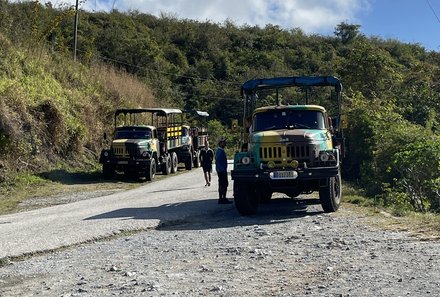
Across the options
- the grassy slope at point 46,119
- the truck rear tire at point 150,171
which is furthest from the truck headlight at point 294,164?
the truck rear tire at point 150,171

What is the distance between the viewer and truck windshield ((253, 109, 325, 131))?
14062 mm

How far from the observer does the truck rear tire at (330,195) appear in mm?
13031

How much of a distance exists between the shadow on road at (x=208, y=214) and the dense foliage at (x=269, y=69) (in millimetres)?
3288

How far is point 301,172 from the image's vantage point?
1270 centimetres

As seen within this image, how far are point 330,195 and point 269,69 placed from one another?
2152 inches

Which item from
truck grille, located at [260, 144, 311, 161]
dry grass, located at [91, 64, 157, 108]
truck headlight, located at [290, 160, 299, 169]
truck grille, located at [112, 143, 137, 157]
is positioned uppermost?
dry grass, located at [91, 64, 157, 108]

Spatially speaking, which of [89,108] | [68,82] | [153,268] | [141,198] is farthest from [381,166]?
[68,82]

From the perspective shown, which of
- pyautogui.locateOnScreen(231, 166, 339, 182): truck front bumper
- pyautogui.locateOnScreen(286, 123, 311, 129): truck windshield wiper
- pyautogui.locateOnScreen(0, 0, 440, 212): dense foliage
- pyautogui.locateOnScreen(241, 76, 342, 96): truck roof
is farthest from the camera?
pyautogui.locateOnScreen(0, 0, 440, 212): dense foliage

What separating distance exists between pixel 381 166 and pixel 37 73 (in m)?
17.5

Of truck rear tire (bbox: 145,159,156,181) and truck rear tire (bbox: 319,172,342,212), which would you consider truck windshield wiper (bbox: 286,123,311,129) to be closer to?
A: truck rear tire (bbox: 319,172,342,212)

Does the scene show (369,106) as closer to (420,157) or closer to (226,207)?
(420,157)

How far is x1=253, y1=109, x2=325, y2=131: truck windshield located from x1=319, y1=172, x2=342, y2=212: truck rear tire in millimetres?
1416

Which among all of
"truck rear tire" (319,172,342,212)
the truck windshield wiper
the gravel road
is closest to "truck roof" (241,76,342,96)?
the truck windshield wiper

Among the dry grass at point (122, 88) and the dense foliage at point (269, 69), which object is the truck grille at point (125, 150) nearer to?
the dense foliage at point (269, 69)
